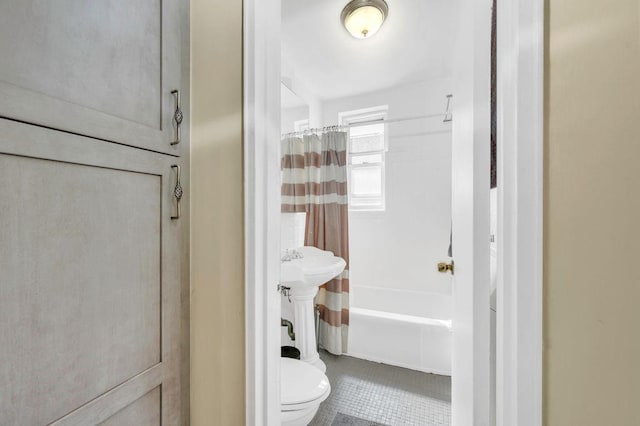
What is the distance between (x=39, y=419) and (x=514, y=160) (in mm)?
1066

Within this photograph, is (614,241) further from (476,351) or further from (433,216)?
(433,216)

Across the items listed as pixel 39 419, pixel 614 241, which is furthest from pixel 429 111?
pixel 39 419

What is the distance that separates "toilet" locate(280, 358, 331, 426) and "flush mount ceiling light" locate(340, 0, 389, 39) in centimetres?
202

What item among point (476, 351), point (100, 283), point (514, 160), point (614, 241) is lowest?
point (476, 351)

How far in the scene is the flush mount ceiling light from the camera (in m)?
1.50

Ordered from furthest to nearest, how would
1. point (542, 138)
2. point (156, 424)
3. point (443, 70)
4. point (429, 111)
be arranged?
1. point (429, 111)
2. point (443, 70)
3. point (156, 424)
4. point (542, 138)

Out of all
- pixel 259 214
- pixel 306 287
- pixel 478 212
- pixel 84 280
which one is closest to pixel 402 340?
pixel 306 287

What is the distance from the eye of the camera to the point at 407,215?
8.87 feet

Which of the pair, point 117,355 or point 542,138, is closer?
point 542,138

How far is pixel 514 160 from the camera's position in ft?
1.69

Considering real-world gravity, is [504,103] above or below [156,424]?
above

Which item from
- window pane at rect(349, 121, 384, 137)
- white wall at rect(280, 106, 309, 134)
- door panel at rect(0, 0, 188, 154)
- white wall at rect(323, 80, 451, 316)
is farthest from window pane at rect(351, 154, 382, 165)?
door panel at rect(0, 0, 188, 154)

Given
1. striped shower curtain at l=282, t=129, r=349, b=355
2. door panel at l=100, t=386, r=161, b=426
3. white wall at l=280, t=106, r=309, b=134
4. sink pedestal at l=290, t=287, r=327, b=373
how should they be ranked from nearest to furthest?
door panel at l=100, t=386, r=161, b=426, sink pedestal at l=290, t=287, r=327, b=373, striped shower curtain at l=282, t=129, r=349, b=355, white wall at l=280, t=106, r=309, b=134

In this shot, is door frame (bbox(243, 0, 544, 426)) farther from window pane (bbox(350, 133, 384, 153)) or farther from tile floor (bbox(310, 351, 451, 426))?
window pane (bbox(350, 133, 384, 153))
